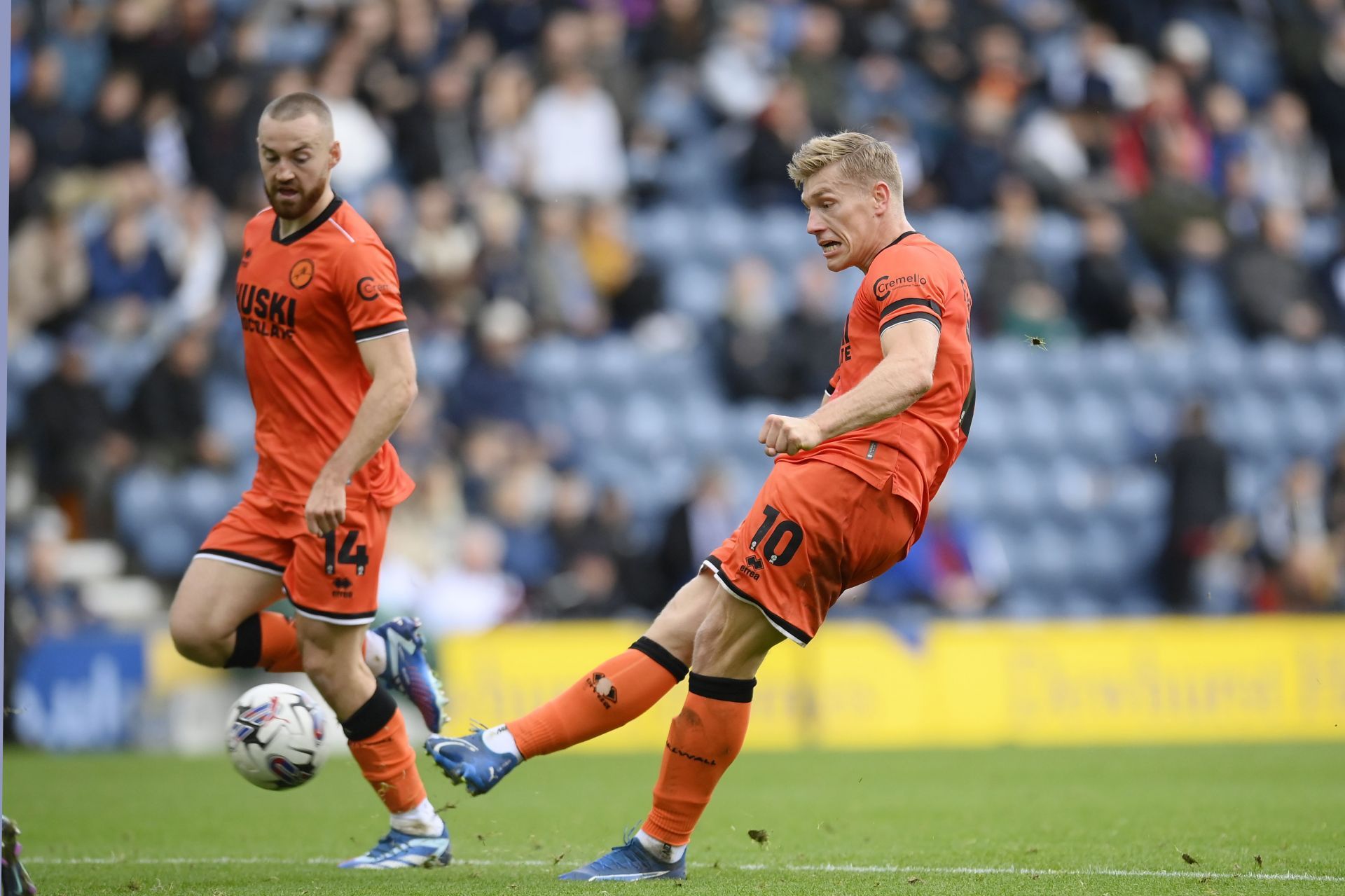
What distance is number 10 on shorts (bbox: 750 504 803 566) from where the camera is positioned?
5.38 metres

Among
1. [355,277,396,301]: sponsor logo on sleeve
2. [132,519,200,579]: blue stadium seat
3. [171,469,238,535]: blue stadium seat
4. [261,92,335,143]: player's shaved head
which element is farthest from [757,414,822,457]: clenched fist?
[132,519,200,579]: blue stadium seat

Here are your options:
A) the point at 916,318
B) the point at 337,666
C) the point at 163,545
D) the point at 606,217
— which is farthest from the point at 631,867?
the point at 606,217

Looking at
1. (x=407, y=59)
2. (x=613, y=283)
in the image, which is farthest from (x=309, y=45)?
(x=613, y=283)

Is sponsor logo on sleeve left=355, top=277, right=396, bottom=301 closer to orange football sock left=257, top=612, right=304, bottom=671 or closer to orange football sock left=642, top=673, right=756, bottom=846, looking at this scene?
orange football sock left=257, top=612, right=304, bottom=671

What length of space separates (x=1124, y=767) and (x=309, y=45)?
34.2 ft

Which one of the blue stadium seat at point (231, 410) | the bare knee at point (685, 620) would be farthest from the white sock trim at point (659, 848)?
the blue stadium seat at point (231, 410)

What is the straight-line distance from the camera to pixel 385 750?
6.06 metres

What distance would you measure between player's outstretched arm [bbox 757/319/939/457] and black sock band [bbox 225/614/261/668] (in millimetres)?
2284

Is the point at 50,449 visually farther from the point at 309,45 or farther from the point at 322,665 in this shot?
the point at 322,665

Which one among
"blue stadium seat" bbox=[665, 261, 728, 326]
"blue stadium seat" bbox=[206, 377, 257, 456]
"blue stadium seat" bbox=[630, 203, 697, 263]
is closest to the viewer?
"blue stadium seat" bbox=[206, 377, 257, 456]

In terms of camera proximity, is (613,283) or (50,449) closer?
(50,449)

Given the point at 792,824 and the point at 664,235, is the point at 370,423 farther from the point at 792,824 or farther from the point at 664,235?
the point at 664,235

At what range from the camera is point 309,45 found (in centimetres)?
1647

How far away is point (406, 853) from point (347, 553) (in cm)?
112
